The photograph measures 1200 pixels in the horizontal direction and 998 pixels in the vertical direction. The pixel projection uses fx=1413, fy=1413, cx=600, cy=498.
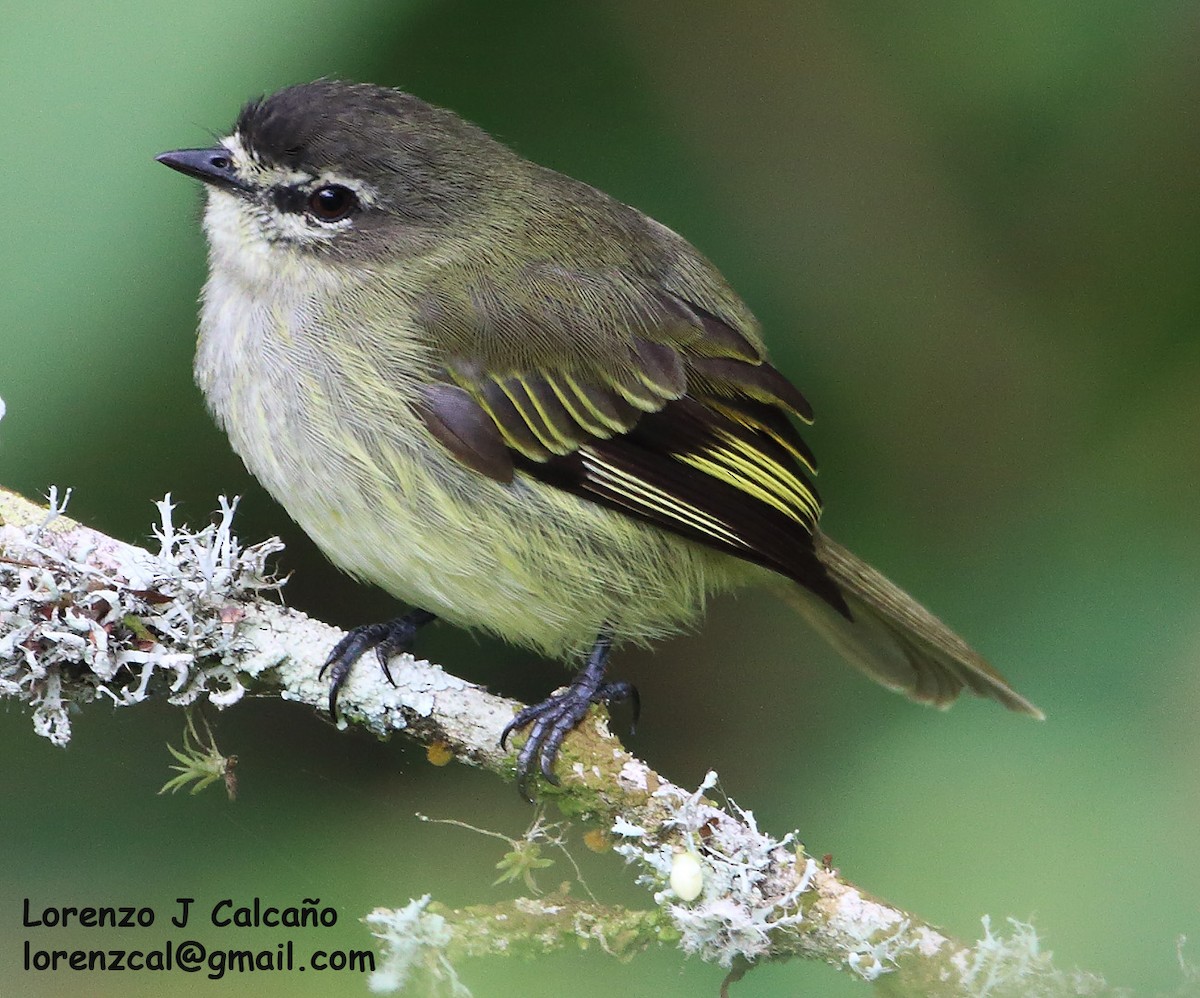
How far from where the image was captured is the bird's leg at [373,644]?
5.62 feet

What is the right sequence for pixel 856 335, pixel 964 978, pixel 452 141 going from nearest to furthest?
pixel 964 978, pixel 452 141, pixel 856 335

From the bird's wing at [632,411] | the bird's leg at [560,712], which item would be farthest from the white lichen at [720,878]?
the bird's wing at [632,411]

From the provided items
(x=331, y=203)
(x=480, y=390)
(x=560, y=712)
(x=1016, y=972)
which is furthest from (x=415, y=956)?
(x=331, y=203)

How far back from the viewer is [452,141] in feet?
6.58

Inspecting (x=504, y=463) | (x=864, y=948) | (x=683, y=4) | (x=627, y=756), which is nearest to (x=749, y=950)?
(x=864, y=948)

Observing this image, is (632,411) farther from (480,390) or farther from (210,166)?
(210,166)

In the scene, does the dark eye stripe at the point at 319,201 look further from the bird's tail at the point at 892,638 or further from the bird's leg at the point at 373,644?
the bird's tail at the point at 892,638

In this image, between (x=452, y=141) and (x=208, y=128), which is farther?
(x=452, y=141)

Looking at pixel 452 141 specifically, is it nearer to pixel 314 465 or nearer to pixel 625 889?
pixel 314 465

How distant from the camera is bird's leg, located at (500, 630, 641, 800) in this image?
5.57ft

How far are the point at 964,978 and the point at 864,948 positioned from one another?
0.33 feet

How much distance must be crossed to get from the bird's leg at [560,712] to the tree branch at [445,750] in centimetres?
2

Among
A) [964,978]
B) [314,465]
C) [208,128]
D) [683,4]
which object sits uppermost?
[683,4]

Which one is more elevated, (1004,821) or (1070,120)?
(1070,120)
